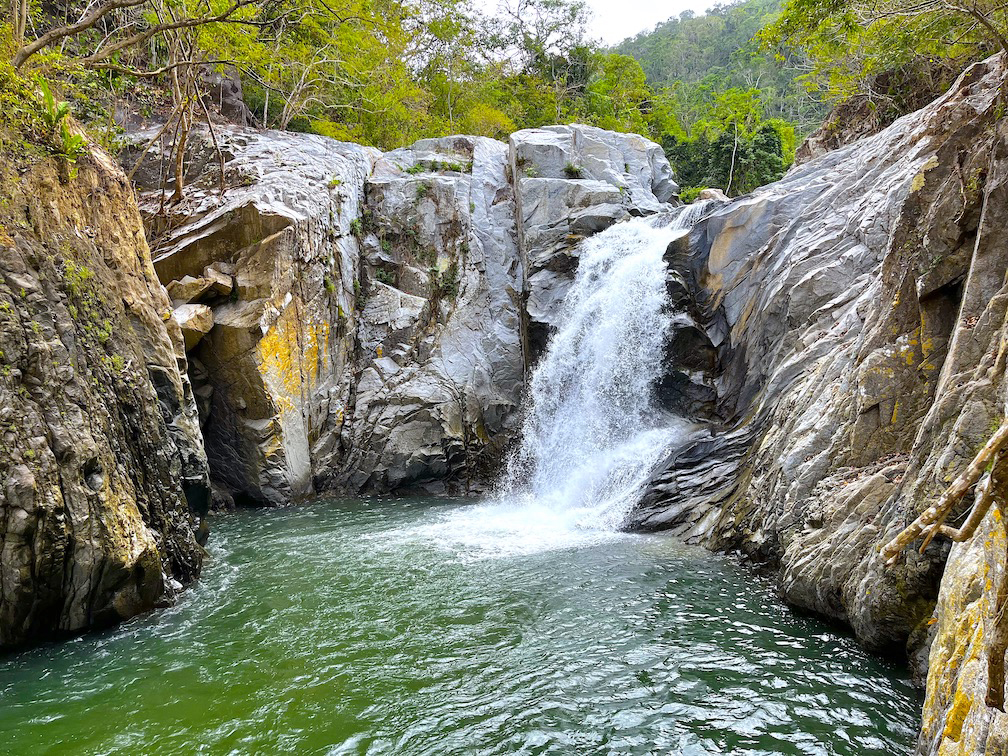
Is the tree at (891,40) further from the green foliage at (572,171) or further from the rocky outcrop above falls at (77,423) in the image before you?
the rocky outcrop above falls at (77,423)

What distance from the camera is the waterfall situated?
558 inches

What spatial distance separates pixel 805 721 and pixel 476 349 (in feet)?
46.8

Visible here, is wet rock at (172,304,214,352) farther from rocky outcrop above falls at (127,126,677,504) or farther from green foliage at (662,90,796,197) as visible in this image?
green foliage at (662,90,796,197)

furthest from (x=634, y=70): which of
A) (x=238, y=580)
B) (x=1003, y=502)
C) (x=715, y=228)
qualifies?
(x=1003, y=502)

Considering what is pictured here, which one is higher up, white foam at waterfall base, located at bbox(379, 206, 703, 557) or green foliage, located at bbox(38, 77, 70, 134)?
green foliage, located at bbox(38, 77, 70, 134)

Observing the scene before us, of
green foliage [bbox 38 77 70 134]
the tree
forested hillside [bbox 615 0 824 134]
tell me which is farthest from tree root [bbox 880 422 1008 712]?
forested hillside [bbox 615 0 824 134]

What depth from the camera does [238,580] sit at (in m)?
9.34

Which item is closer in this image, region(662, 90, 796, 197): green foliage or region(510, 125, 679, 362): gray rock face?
region(510, 125, 679, 362): gray rock face

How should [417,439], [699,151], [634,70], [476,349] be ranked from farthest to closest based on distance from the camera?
[634,70] → [699,151] → [476,349] → [417,439]

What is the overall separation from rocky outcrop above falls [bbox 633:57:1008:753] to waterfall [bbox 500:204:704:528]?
65.5 inches

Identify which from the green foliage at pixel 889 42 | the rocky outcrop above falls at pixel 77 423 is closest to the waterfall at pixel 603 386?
the green foliage at pixel 889 42

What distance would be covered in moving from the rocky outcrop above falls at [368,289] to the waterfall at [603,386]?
99 cm

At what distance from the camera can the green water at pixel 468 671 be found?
203 inches

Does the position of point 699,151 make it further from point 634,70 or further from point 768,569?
point 768,569
